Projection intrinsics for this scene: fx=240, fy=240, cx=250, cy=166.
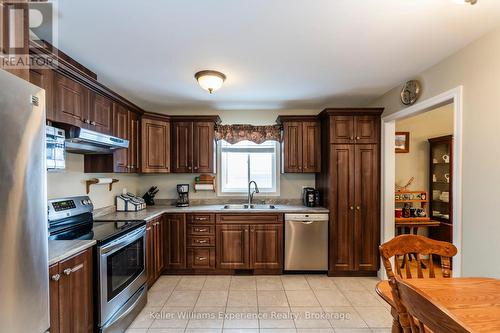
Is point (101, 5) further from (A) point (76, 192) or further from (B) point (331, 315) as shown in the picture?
(B) point (331, 315)

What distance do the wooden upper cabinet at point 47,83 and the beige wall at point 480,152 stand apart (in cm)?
325

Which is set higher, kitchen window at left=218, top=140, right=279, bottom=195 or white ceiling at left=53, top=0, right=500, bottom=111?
white ceiling at left=53, top=0, right=500, bottom=111

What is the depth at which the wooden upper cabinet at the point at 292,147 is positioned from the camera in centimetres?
358

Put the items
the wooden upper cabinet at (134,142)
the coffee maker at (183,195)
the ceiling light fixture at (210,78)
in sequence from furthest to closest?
the coffee maker at (183,195) → the wooden upper cabinet at (134,142) → the ceiling light fixture at (210,78)

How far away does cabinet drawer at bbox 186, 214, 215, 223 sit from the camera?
10.8ft

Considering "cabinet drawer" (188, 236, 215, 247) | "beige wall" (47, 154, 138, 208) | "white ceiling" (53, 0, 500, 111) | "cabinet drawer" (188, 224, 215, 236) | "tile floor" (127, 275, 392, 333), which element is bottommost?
"tile floor" (127, 275, 392, 333)

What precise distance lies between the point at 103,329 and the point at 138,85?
2.45 meters

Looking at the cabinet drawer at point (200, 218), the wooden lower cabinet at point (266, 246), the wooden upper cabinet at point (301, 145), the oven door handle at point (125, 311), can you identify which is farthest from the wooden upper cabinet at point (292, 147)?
the oven door handle at point (125, 311)

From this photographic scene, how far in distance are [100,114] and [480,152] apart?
3365 millimetres

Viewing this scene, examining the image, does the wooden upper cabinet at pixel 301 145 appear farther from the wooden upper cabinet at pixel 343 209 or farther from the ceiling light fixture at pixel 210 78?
the ceiling light fixture at pixel 210 78

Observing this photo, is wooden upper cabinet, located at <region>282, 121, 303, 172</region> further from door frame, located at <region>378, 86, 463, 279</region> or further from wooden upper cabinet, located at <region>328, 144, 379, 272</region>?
door frame, located at <region>378, 86, 463, 279</region>

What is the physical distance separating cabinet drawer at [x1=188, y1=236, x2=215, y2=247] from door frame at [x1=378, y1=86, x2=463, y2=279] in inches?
89.9

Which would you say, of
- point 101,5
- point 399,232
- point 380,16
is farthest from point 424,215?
point 101,5

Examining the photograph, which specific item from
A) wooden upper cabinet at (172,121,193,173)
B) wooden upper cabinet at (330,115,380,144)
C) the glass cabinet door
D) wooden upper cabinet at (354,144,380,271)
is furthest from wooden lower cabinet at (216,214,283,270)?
the glass cabinet door
